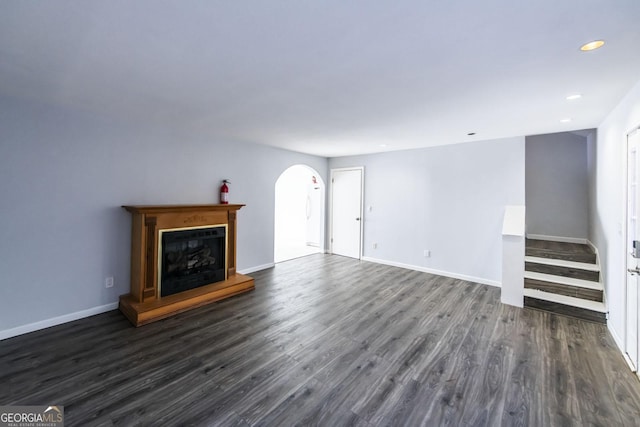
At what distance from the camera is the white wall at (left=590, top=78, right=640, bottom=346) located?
2502 millimetres

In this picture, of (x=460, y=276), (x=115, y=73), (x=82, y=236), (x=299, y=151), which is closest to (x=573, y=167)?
(x=460, y=276)

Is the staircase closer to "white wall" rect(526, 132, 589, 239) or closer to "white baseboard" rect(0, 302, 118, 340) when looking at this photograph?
"white wall" rect(526, 132, 589, 239)

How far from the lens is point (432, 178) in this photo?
500cm

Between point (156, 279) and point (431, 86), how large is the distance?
3.75 m

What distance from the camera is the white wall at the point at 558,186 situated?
4.96 metres

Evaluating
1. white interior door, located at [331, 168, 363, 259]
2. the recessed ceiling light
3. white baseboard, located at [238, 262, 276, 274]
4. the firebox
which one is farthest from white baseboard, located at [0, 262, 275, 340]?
the recessed ceiling light

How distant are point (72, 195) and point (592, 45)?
15.8 feet

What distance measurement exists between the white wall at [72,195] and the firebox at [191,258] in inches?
20.5

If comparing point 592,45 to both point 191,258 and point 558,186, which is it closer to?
point 191,258

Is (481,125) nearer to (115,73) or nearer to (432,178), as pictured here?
(432,178)

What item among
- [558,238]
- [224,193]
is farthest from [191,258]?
[558,238]

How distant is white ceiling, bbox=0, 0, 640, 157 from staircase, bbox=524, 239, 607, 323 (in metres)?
2.01

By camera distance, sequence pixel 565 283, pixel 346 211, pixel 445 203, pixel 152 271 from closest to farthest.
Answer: pixel 152 271, pixel 565 283, pixel 445 203, pixel 346 211

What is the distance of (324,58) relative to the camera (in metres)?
1.83
